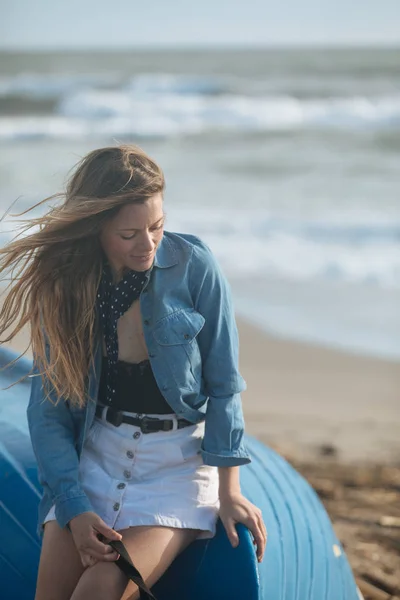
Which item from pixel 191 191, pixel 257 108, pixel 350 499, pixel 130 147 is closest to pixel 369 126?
pixel 257 108

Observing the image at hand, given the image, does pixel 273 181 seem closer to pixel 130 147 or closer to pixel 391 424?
pixel 391 424

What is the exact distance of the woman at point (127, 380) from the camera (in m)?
2.17

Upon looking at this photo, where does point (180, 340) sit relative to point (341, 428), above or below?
above

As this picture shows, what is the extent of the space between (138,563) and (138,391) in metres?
0.42

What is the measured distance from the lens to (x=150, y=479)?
223 centimetres

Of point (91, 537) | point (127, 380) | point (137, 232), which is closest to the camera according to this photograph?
point (91, 537)

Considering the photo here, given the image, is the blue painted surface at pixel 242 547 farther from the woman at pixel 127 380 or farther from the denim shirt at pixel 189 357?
the denim shirt at pixel 189 357

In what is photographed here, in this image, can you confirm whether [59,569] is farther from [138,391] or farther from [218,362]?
[218,362]

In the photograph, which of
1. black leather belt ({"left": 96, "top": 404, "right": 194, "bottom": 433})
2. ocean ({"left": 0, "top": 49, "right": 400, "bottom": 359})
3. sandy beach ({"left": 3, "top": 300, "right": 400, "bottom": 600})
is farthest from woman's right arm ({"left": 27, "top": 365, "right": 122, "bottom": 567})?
sandy beach ({"left": 3, "top": 300, "right": 400, "bottom": 600})

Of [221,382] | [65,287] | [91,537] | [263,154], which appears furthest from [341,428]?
[263,154]

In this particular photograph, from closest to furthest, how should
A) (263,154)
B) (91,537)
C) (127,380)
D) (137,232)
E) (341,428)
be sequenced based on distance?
(91,537), (137,232), (127,380), (341,428), (263,154)

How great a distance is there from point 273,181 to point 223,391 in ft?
40.3

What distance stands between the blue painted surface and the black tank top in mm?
329

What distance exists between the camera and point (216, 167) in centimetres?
1538
